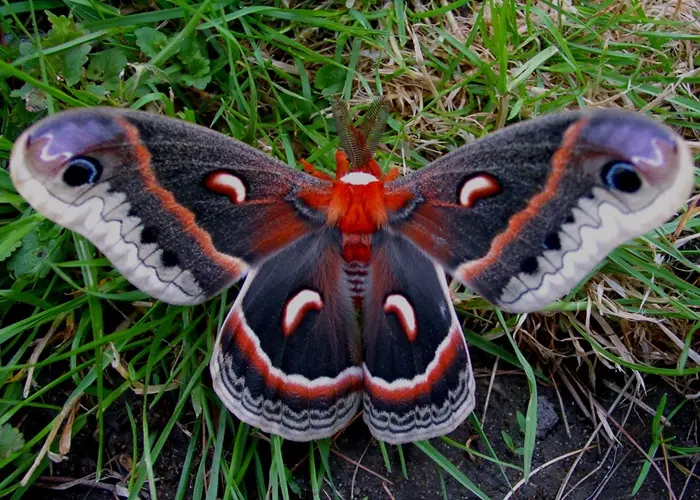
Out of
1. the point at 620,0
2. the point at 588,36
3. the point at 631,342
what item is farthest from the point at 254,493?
the point at 620,0

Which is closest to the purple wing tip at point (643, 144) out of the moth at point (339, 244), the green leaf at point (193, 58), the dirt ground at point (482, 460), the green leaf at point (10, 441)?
the moth at point (339, 244)

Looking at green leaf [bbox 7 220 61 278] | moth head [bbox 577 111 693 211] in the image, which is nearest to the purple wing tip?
moth head [bbox 577 111 693 211]

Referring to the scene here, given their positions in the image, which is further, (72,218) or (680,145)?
(72,218)

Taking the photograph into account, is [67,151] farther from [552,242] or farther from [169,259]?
[552,242]

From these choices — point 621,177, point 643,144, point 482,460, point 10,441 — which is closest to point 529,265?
point 621,177

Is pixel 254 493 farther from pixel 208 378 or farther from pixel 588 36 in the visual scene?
pixel 588 36

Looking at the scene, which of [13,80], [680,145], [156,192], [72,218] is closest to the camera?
[680,145]

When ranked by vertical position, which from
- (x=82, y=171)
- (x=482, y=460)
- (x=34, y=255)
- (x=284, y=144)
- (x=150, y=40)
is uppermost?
(x=82, y=171)

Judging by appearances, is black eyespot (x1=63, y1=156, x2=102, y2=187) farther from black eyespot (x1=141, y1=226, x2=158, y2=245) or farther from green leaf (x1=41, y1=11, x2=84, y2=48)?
green leaf (x1=41, y1=11, x2=84, y2=48)
